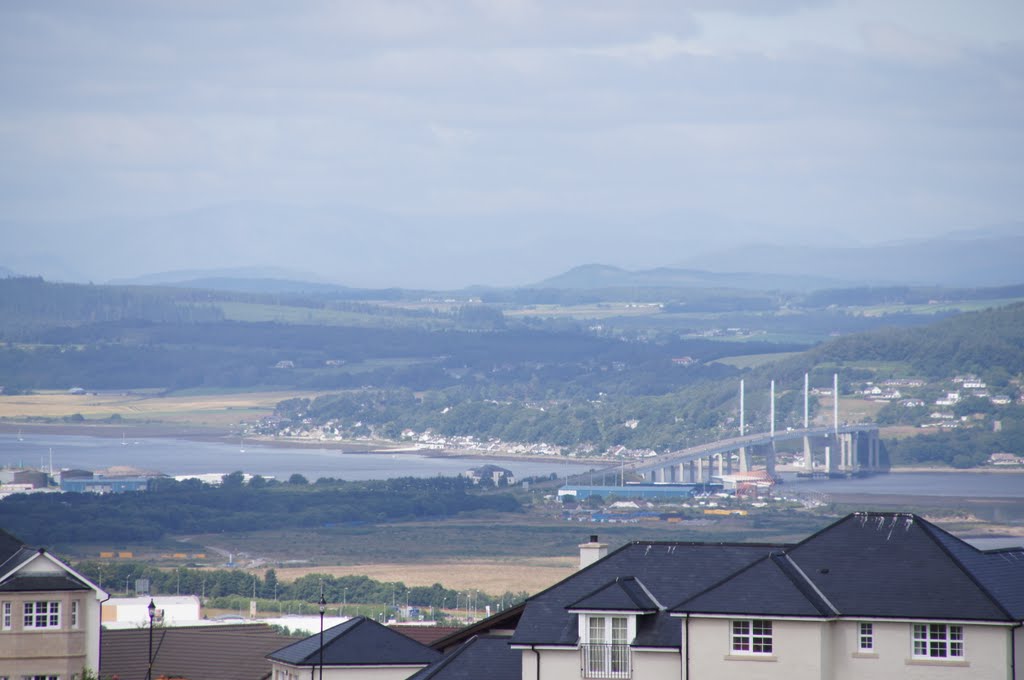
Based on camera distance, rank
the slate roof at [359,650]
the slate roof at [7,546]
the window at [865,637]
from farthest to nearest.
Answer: the slate roof at [7,546] → the slate roof at [359,650] → the window at [865,637]

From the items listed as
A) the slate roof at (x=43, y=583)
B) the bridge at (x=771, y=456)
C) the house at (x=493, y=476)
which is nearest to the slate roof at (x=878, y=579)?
the slate roof at (x=43, y=583)

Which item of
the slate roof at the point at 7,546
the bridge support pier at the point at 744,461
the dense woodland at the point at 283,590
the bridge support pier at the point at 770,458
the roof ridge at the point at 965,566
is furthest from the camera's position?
the bridge support pier at the point at 744,461

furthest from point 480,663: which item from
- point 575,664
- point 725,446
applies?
point 725,446

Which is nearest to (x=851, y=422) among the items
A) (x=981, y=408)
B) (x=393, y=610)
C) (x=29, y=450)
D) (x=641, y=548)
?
(x=981, y=408)

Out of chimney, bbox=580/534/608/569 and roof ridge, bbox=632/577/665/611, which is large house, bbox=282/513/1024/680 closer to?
roof ridge, bbox=632/577/665/611

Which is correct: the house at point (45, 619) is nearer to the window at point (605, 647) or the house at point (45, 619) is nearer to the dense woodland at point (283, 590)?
the window at point (605, 647)

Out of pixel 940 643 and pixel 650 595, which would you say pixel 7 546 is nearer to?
pixel 650 595

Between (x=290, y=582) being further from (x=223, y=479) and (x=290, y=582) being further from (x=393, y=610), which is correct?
(x=223, y=479)
